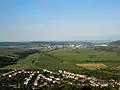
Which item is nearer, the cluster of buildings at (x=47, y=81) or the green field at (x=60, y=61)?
the cluster of buildings at (x=47, y=81)

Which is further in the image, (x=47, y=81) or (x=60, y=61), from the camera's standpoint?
(x=60, y=61)

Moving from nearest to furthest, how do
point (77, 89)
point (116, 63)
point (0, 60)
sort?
1. point (77, 89)
2. point (116, 63)
3. point (0, 60)

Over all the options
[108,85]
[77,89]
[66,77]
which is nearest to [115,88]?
[108,85]

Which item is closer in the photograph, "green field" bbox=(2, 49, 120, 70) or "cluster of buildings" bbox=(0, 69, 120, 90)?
"cluster of buildings" bbox=(0, 69, 120, 90)

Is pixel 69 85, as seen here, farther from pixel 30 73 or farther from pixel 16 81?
pixel 30 73

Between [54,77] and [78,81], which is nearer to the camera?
[78,81]

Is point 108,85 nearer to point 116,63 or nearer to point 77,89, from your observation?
point 77,89

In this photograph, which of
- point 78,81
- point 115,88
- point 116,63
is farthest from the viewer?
point 116,63
